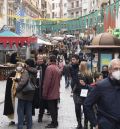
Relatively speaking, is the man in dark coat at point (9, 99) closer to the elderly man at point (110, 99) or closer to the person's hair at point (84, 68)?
the person's hair at point (84, 68)

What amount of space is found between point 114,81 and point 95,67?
23.3 feet

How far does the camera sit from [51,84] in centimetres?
1135

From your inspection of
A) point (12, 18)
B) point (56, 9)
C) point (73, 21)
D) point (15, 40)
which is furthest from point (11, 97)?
point (56, 9)

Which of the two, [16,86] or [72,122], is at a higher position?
[16,86]

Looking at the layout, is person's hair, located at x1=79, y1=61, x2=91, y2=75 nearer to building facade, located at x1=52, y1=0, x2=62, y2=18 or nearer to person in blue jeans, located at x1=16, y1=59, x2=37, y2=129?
person in blue jeans, located at x1=16, y1=59, x2=37, y2=129

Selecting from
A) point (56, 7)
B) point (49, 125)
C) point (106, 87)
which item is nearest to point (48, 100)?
point (49, 125)

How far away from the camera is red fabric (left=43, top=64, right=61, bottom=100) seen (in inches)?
445

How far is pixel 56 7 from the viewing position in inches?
6161

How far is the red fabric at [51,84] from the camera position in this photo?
11.3 meters

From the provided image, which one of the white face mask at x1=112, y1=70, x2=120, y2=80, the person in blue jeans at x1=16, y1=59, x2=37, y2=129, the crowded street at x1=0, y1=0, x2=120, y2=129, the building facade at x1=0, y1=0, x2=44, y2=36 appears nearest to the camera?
the white face mask at x1=112, y1=70, x2=120, y2=80

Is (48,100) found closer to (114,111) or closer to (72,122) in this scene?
(72,122)

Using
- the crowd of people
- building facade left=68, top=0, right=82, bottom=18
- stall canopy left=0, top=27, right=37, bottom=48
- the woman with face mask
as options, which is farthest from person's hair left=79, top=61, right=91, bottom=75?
building facade left=68, top=0, right=82, bottom=18

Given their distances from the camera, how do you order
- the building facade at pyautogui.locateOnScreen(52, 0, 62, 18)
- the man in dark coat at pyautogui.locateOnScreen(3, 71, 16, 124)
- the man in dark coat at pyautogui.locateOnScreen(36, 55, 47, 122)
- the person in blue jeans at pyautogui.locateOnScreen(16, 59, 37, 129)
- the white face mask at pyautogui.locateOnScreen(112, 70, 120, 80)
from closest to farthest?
the white face mask at pyautogui.locateOnScreen(112, 70, 120, 80), the person in blue jeans at pyautogui.locateOnScreen(16, 59, 37, 129), the man in dark coat at pyautogui.locateOnScreen(3, 71, 16, 124), the man in dark coat at pyautogui.locateOnScreen(36, 55, 47, 122), the building facade at pyautogui.locateOnScreen(52, 0, 62, 18)

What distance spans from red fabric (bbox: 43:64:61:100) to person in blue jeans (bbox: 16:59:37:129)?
62 centimetres
